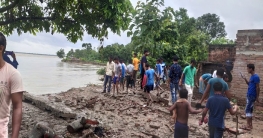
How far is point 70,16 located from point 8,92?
4.68m

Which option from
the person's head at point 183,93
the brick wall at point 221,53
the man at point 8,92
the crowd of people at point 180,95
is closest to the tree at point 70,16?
the crowd of people at point 180,95

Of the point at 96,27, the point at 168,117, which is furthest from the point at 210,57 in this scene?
the point at 96,27

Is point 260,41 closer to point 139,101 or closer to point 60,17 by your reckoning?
point 139,101

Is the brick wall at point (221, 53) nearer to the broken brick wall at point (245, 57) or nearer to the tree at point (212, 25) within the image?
the broken brick wall at point (245, 57)

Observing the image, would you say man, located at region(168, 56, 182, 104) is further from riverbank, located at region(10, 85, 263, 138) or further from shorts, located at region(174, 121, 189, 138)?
shorts, located at region(174, 121, 189, 138)

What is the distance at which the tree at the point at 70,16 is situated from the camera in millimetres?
6023

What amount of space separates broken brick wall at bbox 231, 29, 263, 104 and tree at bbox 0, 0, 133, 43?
6.60m

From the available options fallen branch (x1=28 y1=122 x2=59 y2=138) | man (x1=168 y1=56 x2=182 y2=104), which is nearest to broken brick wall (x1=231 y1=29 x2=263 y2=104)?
man (x1=168 y1=56 x2=182 y2=104)

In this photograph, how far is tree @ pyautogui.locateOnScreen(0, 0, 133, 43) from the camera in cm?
602

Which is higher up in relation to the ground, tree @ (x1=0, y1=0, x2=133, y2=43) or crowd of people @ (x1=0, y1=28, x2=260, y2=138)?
tree @ (x1=0, y1=0, x2=133, y2=43)

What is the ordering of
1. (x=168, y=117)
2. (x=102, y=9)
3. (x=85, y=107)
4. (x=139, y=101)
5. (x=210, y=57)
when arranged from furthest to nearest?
1. (x=210, y=57)
2. (x=139, y=101)
3. (x=85, y=107)
4. (x=168, y=117)
5. (x=102, y=9)

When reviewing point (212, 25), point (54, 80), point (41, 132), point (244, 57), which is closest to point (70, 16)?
point (41, 132)

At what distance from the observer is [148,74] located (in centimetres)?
919

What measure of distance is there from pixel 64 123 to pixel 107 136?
56.7 inches
